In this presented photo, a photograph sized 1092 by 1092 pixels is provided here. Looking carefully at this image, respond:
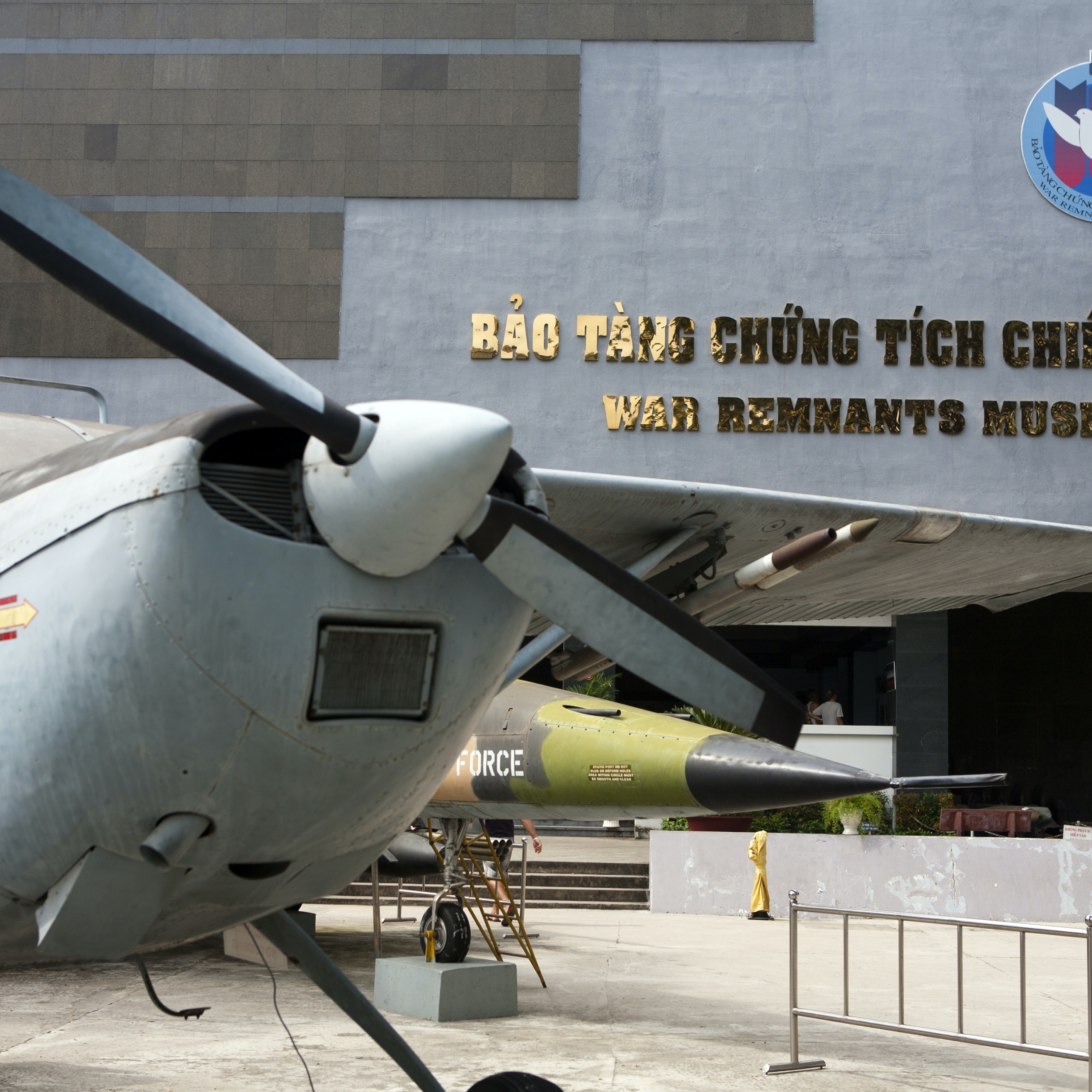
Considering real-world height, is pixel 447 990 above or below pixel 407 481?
below

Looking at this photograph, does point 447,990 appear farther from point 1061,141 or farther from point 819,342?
point 1061,141

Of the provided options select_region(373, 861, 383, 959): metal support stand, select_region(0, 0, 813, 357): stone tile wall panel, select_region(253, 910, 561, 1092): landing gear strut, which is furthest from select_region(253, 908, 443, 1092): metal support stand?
select_region(0, 0, 813, 357): stone tile wall panel

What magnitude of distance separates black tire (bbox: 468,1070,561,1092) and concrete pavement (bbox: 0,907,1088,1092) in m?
2.39

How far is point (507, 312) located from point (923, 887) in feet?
42.9

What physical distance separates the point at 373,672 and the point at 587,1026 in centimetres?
744

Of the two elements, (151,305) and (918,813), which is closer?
(151,305)

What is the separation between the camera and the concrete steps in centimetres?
1866

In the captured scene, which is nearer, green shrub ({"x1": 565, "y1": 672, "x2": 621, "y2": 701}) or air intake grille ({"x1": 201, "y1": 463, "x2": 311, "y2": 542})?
air intake grille ({"x1": 201, "y1": 463, "x2": 311, "y2": 542})

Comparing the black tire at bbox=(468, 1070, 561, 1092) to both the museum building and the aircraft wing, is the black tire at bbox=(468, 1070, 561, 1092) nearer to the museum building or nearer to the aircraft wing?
the aircraft wing

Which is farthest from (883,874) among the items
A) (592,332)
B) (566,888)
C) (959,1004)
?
(592,332)

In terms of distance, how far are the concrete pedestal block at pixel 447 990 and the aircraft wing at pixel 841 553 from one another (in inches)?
142

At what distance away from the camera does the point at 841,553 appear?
7176 mm

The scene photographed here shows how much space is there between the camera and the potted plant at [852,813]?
712 inches

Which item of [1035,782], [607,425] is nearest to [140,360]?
[607,425]
